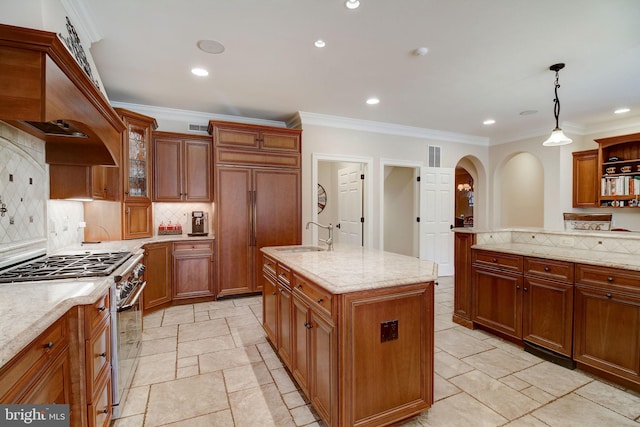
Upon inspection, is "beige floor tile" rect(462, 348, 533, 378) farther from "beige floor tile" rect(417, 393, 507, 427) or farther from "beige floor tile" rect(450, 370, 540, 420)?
"beige floor tile" rect(417, 393, 507, 427)

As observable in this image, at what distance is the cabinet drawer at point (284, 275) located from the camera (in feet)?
7.28

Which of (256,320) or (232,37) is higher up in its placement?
(232,37)

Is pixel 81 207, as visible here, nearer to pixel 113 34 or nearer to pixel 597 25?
pixel 113 34

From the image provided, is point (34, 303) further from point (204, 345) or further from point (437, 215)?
point (437, 215)

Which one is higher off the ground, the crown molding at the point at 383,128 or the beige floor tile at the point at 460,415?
the crown molding at the point at 383,128

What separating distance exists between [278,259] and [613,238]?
3002mm

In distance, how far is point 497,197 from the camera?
625 centimetres

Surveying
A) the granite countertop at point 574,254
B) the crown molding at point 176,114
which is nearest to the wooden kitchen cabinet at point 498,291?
the granite countertop at point 574,254

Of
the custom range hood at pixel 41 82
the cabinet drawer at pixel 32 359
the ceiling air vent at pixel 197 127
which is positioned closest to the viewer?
the cabinet drawer at pixel 32 359

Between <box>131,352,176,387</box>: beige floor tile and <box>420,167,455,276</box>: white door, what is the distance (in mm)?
4480

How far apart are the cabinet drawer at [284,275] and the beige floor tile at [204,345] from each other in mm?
1080

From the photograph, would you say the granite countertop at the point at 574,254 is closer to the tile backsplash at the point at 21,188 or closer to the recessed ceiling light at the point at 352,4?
the recessed ceiling light at the point at 352,4

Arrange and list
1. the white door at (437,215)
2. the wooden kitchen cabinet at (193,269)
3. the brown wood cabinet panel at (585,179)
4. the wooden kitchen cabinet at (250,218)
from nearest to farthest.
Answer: the wooden kitchen cabinet at (193,269) < the wooden kitchen cabinet at (250,218) < the brown wood cabinet panel at (585,179) < the white door at (437,215)

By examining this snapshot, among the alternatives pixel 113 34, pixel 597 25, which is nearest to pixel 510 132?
pixel 597 25
